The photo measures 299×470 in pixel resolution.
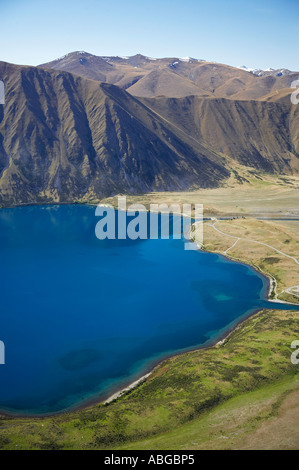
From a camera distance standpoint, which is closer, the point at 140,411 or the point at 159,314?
the point at 140,411

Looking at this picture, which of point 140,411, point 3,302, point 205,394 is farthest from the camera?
point 3,302

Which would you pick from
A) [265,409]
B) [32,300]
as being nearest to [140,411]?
[265,409]

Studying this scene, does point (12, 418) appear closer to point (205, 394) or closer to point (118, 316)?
point (205, 394)

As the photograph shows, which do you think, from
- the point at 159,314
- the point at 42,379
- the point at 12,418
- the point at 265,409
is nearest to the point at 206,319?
the point at 159,314

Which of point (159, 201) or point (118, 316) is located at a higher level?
point (159, 201)

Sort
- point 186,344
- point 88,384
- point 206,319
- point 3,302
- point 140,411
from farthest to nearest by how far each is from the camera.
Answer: point 3,302 → point 206,319 → point 186,344 → point 88,384 → point 140,411
